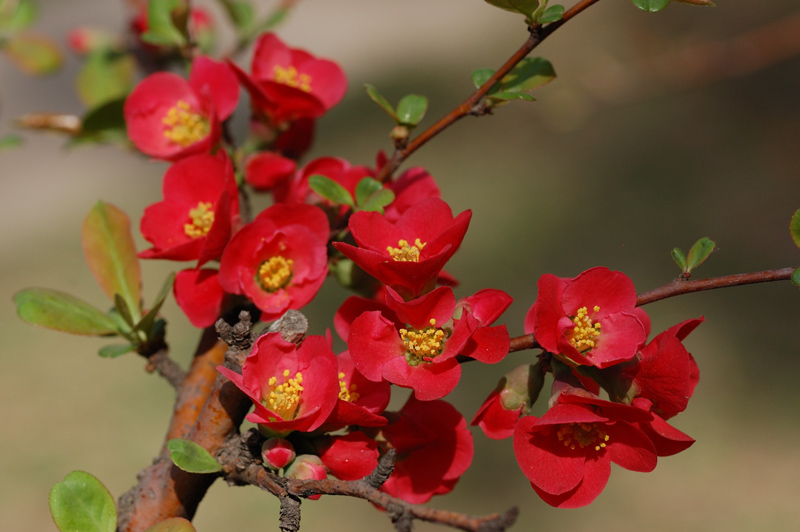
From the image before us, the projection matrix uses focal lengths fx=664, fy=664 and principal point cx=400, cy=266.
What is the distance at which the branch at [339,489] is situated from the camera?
9.6 inches

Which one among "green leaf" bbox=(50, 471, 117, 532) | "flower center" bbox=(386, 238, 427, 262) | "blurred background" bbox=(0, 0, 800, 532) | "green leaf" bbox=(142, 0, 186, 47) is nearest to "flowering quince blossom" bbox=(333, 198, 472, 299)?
"flower center" bbox=(386, 238, 427, 262)

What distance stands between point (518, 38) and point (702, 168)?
45.8 inches

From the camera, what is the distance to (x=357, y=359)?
1.14 ft

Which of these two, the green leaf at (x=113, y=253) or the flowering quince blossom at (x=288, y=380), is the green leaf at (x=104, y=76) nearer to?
the green leaf at (x=113, y=253)

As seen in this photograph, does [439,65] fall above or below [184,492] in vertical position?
below

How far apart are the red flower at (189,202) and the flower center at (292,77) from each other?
0.13m

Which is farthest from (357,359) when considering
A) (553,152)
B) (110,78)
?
(553,152)

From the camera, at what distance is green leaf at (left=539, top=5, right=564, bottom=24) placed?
1.27 ft

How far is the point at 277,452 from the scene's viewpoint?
14.2 inches

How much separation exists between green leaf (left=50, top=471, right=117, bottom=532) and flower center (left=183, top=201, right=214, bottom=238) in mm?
167

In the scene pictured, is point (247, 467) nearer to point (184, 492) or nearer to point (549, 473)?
point (184, 492)

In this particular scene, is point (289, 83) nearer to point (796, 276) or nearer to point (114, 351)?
point (114, 351)

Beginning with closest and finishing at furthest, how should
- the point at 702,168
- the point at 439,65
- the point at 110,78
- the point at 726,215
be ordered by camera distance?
the point at 110,78, the point at 726,215, the point at 702,168, the point at 439,65

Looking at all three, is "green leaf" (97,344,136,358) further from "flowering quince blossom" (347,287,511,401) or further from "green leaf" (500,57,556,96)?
"green leaf" (500,57,556,96)
